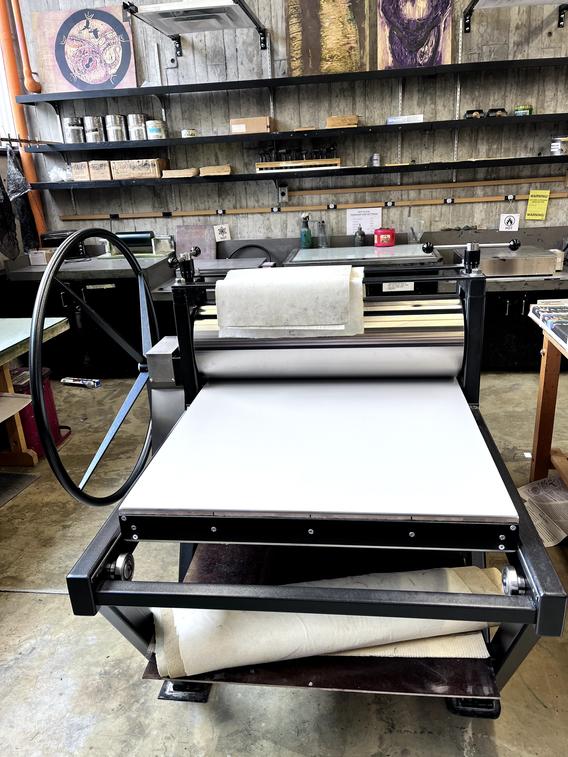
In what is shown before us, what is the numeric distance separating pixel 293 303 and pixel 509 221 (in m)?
2.91

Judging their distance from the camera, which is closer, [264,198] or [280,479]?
[280,479]

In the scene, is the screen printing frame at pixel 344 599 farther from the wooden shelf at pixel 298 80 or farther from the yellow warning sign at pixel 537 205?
the yellow warning sign at pixel 537 205

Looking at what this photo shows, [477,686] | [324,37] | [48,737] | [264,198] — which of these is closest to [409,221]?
[264,198]

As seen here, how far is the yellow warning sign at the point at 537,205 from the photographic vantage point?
3.78 m

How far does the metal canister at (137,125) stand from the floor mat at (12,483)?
7.89ft

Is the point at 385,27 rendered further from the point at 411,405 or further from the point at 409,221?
the point at 411,405

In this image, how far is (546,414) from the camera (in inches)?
87.6

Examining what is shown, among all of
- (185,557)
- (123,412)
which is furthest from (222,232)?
(185,557)

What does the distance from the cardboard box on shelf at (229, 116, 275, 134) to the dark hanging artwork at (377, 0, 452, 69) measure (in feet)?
2.72

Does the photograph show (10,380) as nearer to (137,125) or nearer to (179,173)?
(179,173)

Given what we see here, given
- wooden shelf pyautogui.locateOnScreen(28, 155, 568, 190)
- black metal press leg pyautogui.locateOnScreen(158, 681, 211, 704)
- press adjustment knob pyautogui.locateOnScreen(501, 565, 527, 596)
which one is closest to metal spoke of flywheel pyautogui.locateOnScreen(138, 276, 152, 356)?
black metal press leg pyautogui.locateOnScreen(158, 681, 211, 704)

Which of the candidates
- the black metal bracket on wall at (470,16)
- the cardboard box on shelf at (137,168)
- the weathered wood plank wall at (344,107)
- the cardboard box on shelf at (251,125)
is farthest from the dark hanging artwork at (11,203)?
the black metal bracket on wall at (470,16)

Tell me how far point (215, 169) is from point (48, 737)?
3.29 meters

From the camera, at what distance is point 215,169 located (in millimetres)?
3764
